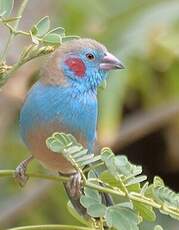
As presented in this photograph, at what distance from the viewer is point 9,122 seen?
13.2 ft

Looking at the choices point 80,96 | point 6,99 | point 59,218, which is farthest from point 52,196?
point 80,96

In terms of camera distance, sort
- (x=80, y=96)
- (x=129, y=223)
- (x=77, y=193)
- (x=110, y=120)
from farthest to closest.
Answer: (x=110, y=120)
(x=80, y=96)
(x=77, y=193)
(x=129, y=223)

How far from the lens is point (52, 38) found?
1552 mm

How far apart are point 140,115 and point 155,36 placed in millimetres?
496

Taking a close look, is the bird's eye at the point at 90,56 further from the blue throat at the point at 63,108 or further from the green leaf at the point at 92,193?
the green leaf at the point at 92,193

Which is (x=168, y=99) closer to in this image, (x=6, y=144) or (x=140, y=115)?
(x=140, y=115)

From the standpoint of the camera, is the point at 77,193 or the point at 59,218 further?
the point at 59,218

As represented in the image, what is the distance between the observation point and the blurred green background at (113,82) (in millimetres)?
3641

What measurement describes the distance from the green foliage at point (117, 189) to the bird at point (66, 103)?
0.53 ft

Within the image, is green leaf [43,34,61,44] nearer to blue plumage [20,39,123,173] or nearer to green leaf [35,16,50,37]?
green leaf [35,16,50,37]

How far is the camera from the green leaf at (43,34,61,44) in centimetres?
155

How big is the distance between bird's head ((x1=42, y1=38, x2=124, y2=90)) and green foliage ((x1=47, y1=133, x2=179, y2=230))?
0.52 metres

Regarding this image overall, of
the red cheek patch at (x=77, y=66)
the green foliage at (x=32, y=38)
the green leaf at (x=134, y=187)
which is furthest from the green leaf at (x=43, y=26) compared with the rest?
the red cheek patch at (x=77, y=66)

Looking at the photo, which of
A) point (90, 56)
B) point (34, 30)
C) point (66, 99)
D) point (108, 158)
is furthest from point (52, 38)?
point (90, 56)
